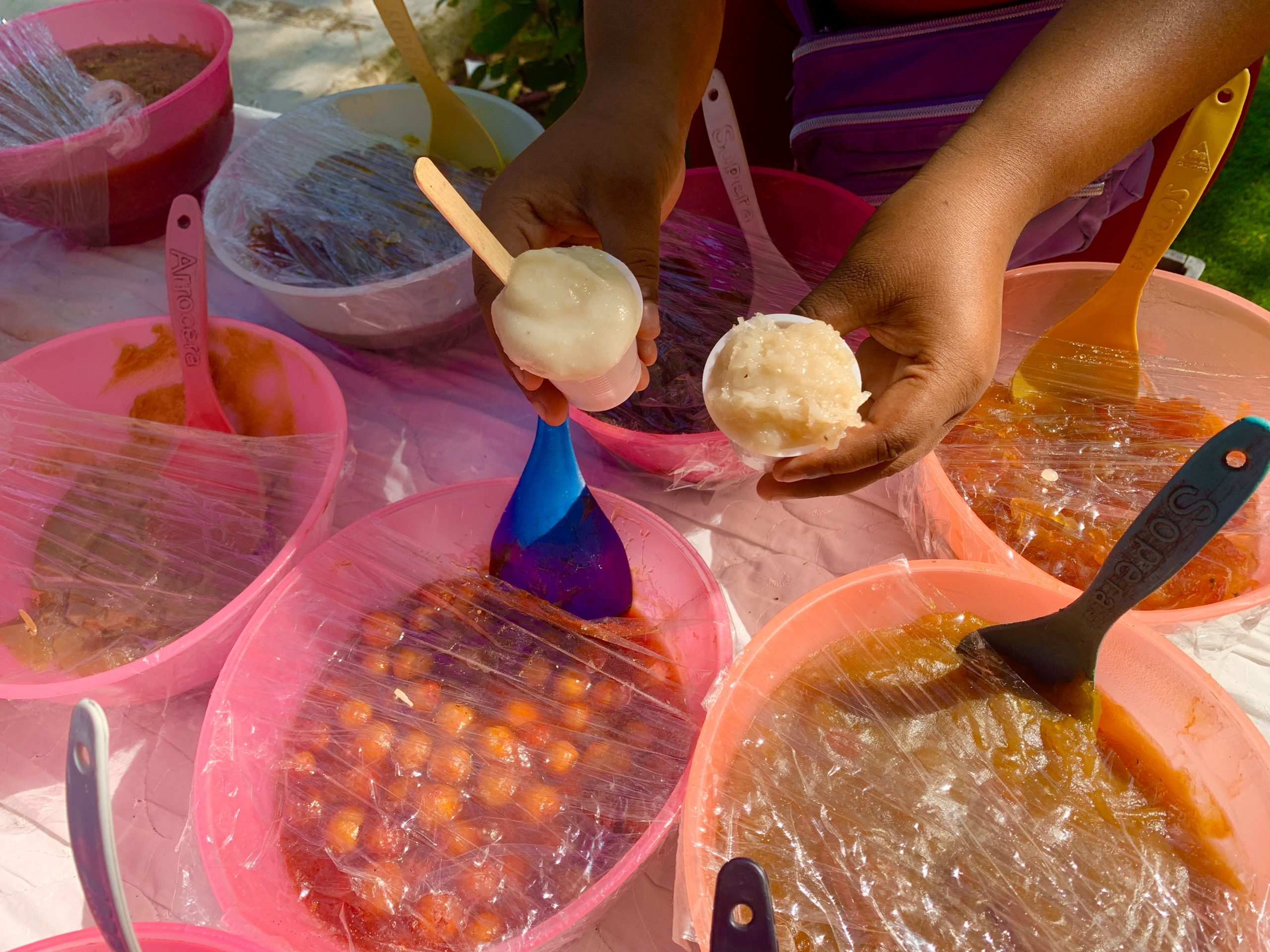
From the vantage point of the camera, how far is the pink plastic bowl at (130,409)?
2.71 ft

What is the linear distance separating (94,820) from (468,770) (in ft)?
1.23

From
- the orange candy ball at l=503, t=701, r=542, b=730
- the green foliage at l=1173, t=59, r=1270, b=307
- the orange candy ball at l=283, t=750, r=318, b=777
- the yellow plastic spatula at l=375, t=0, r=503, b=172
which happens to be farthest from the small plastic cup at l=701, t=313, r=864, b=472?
the green foliage at l=1173, t=59, r=1270, b=307

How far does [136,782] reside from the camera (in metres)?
0.92

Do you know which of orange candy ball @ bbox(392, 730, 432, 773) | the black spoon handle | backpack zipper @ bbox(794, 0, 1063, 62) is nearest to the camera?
the black spoon handle

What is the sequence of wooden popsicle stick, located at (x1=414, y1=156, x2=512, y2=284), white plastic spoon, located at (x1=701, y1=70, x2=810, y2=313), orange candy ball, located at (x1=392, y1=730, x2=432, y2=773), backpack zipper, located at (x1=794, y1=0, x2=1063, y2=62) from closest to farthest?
wooden popsicle stick, located at (x1=414, y1=156, x2=512, y2=284), orange candy ball, located at (x1=392, y1=730, x2=432, y2=773), backpack zipper, located at (x1=794, y1=0, x2=1063, y2=62), white plastic spoon, located at (x1=701, y1=70, x2=810, y2=313)

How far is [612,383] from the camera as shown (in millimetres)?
825

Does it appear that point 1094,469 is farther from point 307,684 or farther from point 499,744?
point 307,684

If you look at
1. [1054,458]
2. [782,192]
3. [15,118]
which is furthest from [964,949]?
[15,118]

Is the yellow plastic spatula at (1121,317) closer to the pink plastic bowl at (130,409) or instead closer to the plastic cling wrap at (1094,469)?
the plastic cling wrap at (1094,469)

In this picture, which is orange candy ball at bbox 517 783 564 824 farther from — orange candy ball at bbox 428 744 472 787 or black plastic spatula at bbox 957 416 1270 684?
black plastic spatula at bbox 957 416 1270 684

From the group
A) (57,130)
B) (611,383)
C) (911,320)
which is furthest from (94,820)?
(57,130)

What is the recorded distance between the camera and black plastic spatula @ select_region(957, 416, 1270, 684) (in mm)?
578

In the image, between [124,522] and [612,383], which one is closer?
[612,383]

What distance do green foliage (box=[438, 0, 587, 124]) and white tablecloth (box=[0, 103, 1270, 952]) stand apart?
3.28 ft
